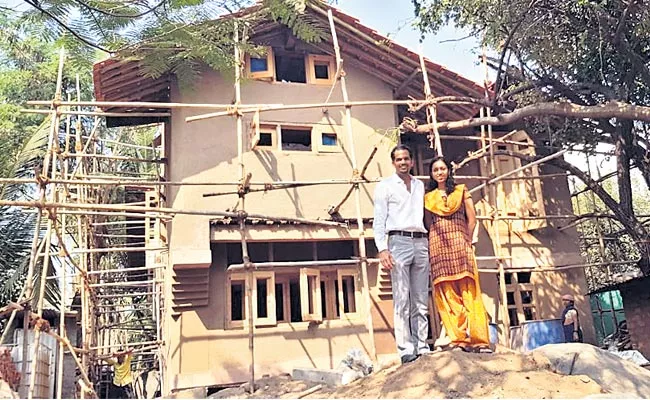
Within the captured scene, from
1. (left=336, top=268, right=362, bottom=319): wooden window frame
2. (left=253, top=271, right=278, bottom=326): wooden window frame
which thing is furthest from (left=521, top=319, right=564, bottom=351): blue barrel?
(left=253, top=271, right=278, bottom=326): wooden window frame

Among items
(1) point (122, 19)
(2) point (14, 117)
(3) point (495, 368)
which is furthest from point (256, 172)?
(2) point (14, 117)

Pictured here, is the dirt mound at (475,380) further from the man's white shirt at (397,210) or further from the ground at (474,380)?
the man's white shirt at (397,210)

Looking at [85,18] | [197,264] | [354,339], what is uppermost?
[85,18]

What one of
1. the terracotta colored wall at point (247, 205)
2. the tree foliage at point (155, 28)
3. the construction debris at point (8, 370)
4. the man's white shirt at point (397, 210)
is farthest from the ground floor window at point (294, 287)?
the tree foliage at point (155, 28)

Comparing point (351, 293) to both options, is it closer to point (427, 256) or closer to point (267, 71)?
point (267, 71)

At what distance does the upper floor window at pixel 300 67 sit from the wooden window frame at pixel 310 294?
340 cm

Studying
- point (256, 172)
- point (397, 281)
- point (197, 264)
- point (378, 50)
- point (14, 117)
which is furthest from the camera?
point (14, 117)

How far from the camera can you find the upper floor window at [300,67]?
1043cm

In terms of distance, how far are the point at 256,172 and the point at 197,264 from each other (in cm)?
185

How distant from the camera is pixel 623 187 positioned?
995 cm

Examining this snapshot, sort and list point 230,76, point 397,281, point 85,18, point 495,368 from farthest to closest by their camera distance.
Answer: point 397,281
point 495,368
point 230,76
point 85,18

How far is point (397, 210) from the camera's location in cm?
525

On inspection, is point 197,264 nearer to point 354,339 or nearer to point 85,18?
point 354,339

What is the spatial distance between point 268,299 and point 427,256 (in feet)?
14.4
